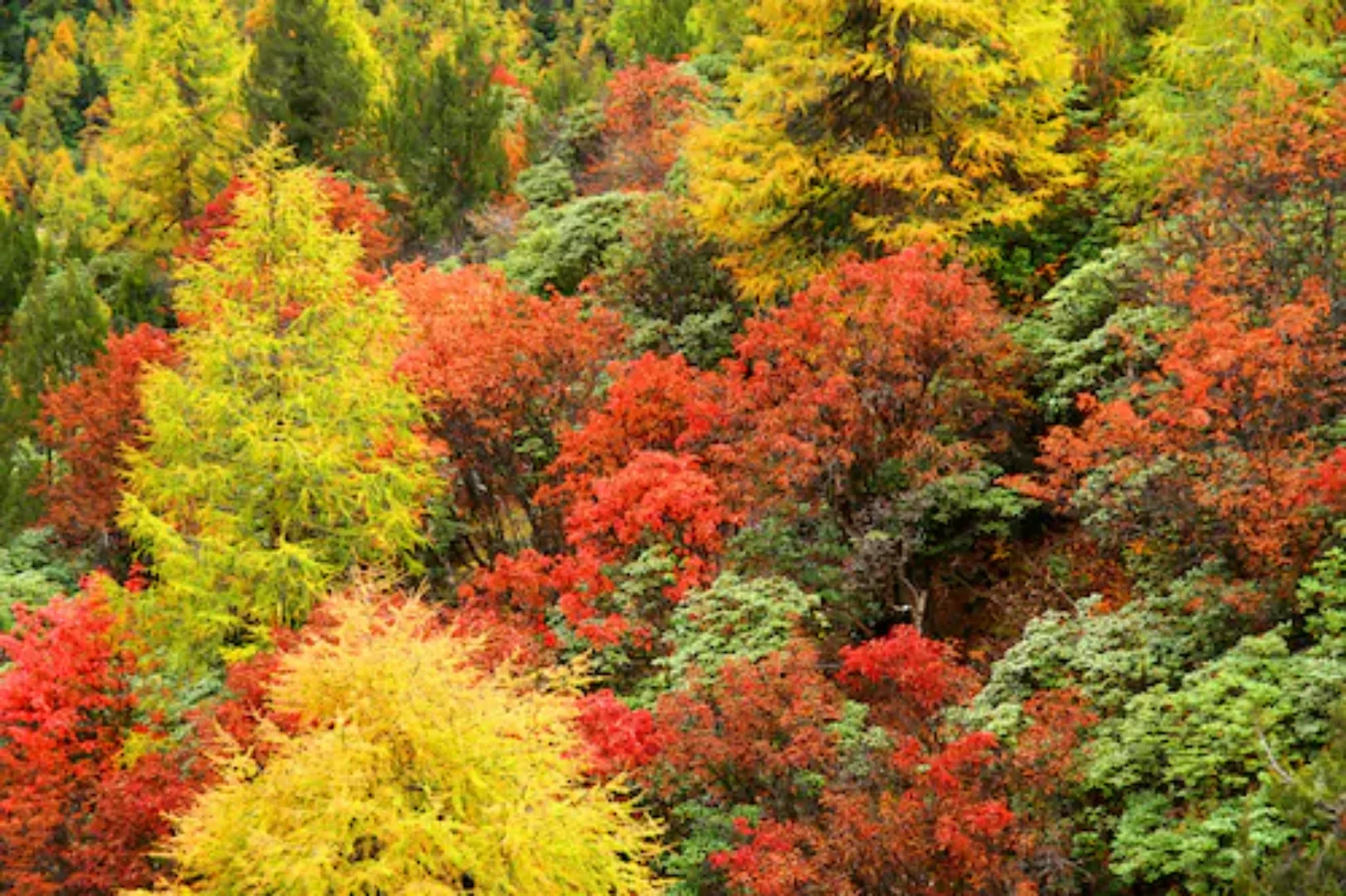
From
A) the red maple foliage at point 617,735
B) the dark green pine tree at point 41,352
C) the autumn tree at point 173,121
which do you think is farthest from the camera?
the autumn tree at point 173,121

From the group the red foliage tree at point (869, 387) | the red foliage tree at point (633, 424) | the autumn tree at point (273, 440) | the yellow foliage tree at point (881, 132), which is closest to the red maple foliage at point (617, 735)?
the red foliage tree at point (869, 387)

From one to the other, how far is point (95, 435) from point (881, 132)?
15784 mm

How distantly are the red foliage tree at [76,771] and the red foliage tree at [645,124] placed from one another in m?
16.2

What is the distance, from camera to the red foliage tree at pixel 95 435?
79.6 ft

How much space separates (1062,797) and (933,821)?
1.08 m

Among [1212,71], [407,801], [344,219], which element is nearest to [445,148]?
[344,219]

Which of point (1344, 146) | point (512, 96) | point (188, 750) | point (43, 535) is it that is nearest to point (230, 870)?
point (188, 750)

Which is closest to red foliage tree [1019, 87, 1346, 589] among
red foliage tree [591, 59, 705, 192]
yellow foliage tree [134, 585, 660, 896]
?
yellow foliage tree [134, 585, 660, 896]

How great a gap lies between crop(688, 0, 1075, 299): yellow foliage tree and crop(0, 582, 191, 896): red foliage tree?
10.5 meters

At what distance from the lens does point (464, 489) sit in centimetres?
2030

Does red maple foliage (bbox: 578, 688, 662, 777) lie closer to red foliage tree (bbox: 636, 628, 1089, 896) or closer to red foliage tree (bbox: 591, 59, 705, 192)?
Result: red foliage tree (bbox: 636, 628, 1089, 896)

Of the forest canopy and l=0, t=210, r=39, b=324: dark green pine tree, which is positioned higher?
the forest canopy

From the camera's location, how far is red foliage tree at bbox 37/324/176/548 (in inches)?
955

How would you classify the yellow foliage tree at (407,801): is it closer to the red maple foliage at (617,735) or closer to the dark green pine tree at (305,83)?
the red maple foliage at (617,735)
